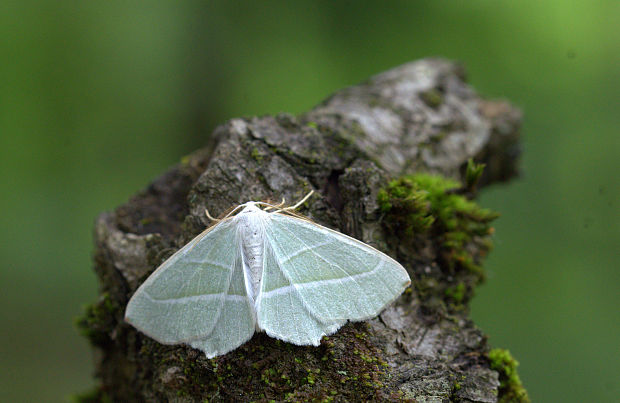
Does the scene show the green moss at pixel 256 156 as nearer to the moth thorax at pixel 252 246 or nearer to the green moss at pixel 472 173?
the moth thorax at pixel 252 246

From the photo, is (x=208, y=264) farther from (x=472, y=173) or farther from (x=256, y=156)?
(x=472, y=173)

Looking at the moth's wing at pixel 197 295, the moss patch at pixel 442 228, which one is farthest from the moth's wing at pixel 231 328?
the moss patch at pixel 442 228

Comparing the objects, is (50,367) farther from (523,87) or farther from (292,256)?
(523,87)

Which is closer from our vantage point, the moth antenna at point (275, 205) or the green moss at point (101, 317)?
the moth antenna at point (275, 205)

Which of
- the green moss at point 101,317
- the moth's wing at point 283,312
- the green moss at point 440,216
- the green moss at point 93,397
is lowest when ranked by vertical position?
the green moss at point 93,397

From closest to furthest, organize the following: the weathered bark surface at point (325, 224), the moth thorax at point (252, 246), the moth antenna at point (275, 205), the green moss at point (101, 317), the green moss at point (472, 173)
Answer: the weathered bark surface at point (325, 224) < the moth thorax at point (252, 246) < the moth antenna at point (275, 205) < the green moss at point (101, 317) < the green moss at point (472, 173)
